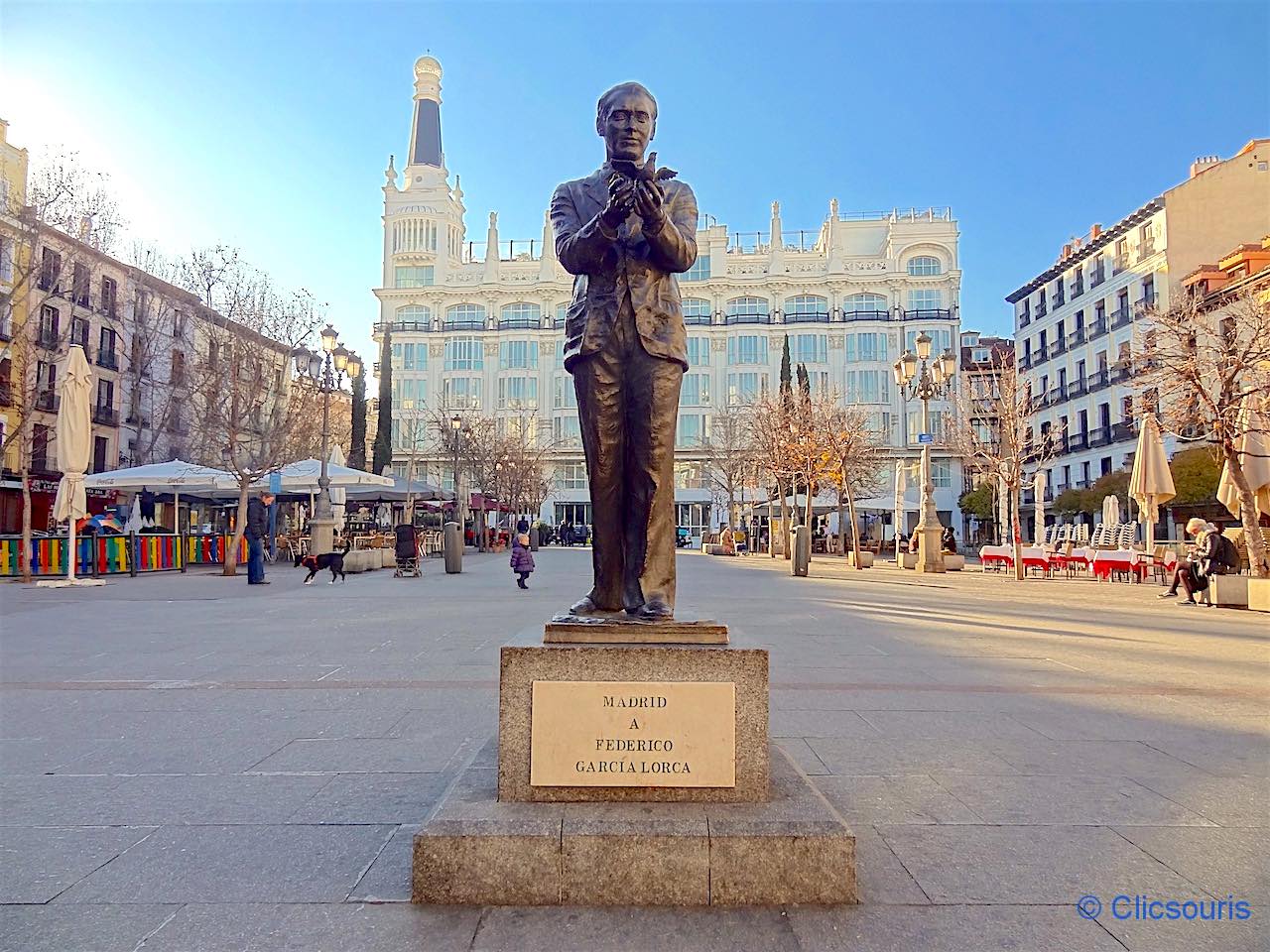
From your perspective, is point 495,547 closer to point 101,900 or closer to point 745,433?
point 745,433

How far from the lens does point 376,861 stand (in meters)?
2.76

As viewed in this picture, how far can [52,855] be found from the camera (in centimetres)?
281

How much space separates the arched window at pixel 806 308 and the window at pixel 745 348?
9.48 ft

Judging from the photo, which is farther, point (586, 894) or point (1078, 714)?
point (1078, 714)

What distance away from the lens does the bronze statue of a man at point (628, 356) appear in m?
3.19

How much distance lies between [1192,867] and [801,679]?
11.8 feet

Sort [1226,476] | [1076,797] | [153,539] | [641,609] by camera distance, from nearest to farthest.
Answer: [641,609] → [1076,797] → [1226,476] → [153,539]

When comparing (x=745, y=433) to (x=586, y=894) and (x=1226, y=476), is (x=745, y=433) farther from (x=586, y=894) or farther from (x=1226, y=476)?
(x=586, y=894)

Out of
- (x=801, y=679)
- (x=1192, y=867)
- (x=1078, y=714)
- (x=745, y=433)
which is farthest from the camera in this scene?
(x=745, y=433)

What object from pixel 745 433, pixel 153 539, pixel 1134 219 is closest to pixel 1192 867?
pixel 153 539

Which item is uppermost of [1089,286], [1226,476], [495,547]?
[1089,286]

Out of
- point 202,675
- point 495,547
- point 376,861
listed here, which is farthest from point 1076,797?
point 495,547

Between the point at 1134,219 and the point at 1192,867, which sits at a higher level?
the point at 1134,219

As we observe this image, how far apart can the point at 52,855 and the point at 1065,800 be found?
3841mm
